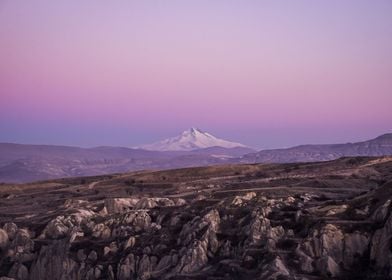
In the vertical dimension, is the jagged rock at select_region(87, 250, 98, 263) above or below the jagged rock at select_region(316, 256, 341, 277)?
below

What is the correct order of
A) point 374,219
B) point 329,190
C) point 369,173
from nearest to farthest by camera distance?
point 374,219 < point 329,190 < point 369,173

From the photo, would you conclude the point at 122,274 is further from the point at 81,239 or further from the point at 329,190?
the point at 329,190

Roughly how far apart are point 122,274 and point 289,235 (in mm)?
14932

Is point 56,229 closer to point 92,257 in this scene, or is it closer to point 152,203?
point 152,203

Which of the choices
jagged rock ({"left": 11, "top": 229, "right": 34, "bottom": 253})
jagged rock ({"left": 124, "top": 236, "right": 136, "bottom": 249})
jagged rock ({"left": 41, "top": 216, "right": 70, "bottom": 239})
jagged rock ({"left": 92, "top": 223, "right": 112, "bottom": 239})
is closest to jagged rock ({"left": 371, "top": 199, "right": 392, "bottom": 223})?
jagged rock ({"left": 124, "top": 236, "right": 136, "bottom": 249})

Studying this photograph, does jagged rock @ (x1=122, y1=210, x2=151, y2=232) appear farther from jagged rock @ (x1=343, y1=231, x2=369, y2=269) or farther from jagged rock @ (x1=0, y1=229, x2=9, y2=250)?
jagged rock @ (x1=343, y1=231, x2=369, y2=269)

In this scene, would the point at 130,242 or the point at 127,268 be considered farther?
the point at 130,242

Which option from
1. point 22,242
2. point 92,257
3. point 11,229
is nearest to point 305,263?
point 92,257

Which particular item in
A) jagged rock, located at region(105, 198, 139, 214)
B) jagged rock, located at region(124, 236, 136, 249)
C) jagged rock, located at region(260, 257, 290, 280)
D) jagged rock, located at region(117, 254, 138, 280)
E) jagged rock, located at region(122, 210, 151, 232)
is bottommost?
jagged rock, located at region(117, 254, 138, 280)

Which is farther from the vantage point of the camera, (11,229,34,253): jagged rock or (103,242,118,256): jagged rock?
(11,229,34,253): jagged rock

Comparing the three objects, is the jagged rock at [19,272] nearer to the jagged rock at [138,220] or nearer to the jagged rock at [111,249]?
the jagged rock at [111,249]

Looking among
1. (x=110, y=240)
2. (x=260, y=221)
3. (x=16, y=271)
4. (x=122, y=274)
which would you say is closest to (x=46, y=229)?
(x=16, y=271)

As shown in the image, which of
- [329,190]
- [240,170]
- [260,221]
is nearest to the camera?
[260,221]

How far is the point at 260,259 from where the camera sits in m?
51.1
